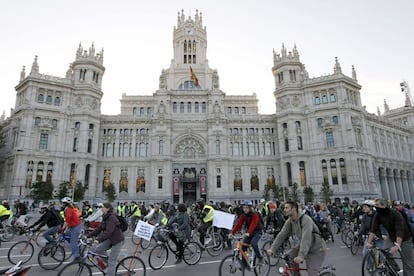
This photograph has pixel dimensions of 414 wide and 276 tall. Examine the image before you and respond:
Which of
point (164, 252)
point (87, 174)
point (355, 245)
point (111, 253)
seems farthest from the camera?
point (87, 174)

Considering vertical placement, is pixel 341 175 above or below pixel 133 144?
below

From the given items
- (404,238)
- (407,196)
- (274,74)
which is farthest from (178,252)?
(407,196)

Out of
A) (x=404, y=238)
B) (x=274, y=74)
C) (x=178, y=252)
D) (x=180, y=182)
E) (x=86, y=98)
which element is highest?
(x=274, y=74)

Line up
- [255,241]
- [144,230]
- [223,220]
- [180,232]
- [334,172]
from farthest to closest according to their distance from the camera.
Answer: [334,172], [180,232], [223,220], [144,230], [255,241]

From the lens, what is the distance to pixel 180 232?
10891mm

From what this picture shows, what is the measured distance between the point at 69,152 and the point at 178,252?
44.4 metres

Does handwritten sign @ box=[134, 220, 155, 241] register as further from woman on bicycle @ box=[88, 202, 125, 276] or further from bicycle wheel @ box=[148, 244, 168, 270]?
bicycle wheel @ box=[148, 244, 168, 270]

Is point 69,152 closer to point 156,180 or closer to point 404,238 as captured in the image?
point 156,180

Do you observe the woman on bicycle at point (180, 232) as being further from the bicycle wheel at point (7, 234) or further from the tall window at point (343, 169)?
the tall window at point (343, 169)

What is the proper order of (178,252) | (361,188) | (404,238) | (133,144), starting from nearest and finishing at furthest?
(404,238) → (178,252) → (361,188) → (133,144)

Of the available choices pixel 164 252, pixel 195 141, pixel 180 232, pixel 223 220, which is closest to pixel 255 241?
pixel 223 220

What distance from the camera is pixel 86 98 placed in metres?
51.7

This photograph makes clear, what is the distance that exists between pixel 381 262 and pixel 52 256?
11.4 metres

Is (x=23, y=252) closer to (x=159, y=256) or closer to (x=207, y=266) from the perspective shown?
(x=159, y=256)
